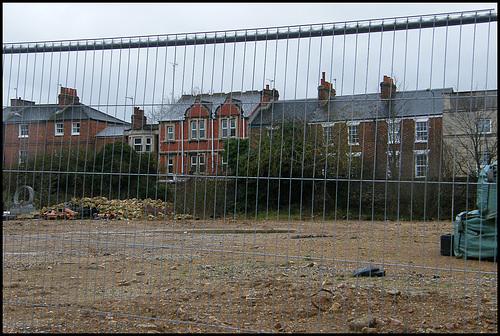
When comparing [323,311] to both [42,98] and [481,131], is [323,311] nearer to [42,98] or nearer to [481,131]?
[481,131]

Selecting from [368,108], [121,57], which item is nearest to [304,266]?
[368,108]

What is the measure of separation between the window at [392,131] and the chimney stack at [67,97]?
118 inches

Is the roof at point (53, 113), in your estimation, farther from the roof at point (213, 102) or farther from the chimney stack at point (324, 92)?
the chimney stack at point (324, 92)

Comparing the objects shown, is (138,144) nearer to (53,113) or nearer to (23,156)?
(53,113)

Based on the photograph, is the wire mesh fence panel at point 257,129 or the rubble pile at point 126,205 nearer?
the wire mesh fence panel at point 257,129

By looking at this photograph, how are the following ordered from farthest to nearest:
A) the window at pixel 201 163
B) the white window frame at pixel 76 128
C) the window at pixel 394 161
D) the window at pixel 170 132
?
the white window frame at pixel 76 128 → the window at pixel 170 132 → the window at pixel 201 163 → the window at pixel 394 161

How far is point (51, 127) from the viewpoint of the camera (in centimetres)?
502

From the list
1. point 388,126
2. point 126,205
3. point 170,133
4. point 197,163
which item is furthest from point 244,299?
point 388,126

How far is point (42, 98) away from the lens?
5047 millimetres

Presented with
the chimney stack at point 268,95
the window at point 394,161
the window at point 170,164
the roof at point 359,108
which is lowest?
the window at point 170,164

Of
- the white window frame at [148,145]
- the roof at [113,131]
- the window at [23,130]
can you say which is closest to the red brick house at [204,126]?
the white window frame at [148,145]

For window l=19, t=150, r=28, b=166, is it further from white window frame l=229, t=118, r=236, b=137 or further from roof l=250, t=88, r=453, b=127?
roof l=250, t=88, r=453, b=127

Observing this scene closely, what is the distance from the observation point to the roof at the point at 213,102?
14.3 ft

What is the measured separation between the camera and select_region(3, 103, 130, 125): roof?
476cm
